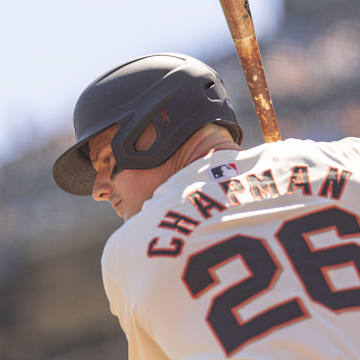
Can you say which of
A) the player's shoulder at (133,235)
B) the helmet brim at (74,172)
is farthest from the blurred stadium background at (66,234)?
the player's shoulder at (133,235)

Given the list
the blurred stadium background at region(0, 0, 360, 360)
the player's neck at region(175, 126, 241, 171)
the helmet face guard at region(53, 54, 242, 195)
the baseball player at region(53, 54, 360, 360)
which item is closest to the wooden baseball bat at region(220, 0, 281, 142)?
the helmet face guard at region(53, 54, 242, 195)

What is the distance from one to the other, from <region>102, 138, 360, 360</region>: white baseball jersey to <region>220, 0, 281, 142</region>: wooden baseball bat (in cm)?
69

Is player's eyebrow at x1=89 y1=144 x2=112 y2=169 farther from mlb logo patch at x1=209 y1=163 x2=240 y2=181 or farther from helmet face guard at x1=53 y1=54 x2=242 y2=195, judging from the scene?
mlb logo patch at x1=209 y1=163 x2=240 y2=181

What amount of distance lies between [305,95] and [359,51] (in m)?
1.44

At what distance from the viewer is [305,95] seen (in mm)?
11820

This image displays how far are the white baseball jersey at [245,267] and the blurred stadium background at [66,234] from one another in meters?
8.80

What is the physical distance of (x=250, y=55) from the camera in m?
2.16

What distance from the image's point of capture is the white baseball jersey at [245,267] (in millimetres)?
1264

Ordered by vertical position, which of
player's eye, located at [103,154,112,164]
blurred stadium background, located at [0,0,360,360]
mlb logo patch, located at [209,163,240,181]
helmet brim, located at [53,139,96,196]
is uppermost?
mlb logo patch, located at [209,163,240,181]

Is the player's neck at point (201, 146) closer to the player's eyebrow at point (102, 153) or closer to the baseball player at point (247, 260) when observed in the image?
the baseball player at point (247, 260)

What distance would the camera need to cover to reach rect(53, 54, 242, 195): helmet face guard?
1809 mm

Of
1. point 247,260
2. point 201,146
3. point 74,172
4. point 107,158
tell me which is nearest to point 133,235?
point 247,260

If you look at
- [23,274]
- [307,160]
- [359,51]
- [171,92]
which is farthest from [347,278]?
[359,51]

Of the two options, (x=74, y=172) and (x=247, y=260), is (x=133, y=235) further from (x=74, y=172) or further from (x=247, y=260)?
(x=74, y=172)
